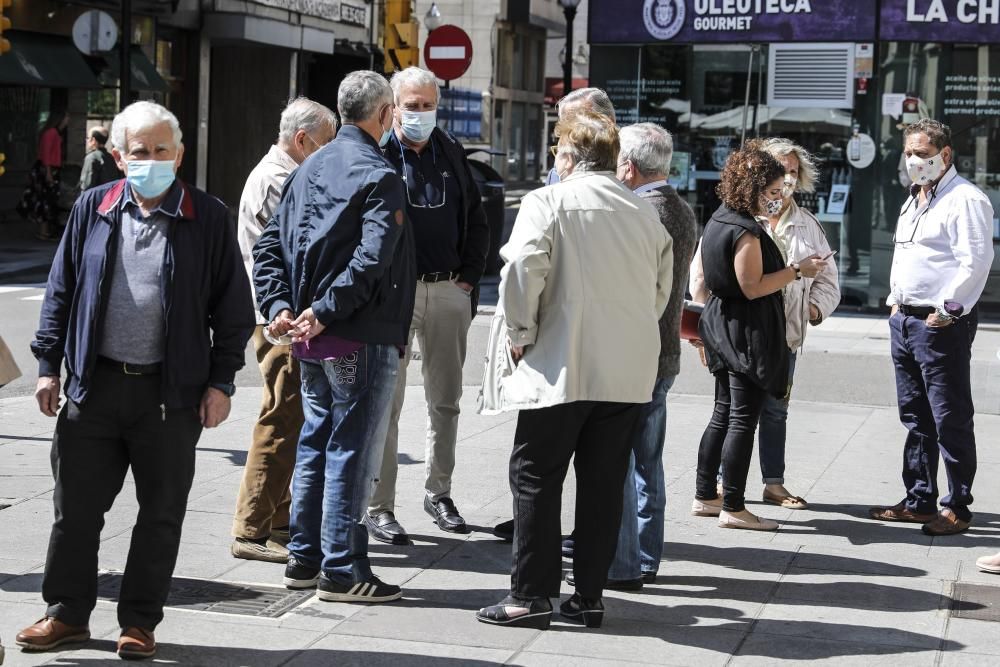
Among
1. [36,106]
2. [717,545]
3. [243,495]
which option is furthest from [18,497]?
[36,106]

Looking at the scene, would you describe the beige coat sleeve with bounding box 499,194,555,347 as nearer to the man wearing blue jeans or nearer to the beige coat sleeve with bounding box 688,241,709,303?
the man wearing blue jeans

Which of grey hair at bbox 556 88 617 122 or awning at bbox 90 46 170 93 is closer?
grey hair at bbox 556 88 617 122

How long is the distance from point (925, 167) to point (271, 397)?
3.16 metres

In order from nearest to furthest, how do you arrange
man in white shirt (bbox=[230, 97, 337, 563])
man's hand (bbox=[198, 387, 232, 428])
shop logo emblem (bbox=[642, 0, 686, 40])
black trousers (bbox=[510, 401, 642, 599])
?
man's hand (bbox=[198, 387, 232, 428]) → black trousers (bbox=[510, 401, 642, 599]) → man in white shirt (bbox=[230, 97, 337, 563]) → shop logo emblem (bbox=[642, 0, 686, 40])

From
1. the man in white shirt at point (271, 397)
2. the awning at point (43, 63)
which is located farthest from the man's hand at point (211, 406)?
the awning at point (43, 63)

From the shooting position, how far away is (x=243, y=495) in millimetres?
6203

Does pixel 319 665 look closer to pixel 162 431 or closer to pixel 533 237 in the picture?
pixel 162 431

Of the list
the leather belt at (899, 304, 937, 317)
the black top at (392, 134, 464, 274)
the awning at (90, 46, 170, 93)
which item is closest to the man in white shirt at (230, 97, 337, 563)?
the black top at (392, 134, 464, 274)

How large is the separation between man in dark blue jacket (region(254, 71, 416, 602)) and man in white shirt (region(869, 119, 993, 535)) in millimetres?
2676

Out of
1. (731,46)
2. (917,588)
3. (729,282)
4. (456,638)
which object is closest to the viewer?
(456,638)

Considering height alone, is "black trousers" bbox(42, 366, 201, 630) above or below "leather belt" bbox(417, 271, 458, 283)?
below

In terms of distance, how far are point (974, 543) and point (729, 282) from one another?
162 cm

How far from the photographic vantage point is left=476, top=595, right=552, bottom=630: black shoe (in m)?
5.28

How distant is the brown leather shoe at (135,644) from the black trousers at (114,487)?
1.3 inches
